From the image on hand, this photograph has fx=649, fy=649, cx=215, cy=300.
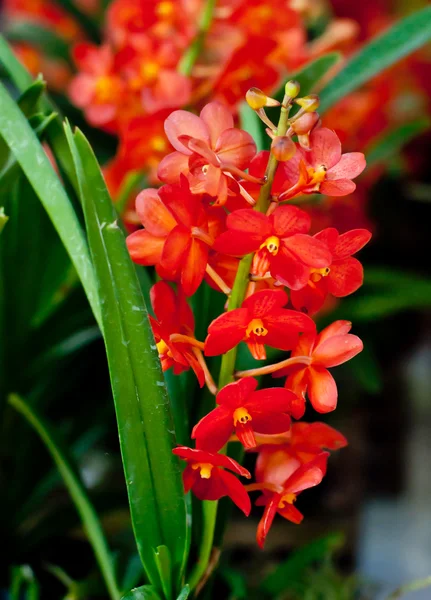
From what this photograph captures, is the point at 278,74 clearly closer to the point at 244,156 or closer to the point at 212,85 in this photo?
the point at 212,85

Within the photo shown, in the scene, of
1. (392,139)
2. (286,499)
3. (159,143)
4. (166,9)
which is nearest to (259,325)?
(286,499)

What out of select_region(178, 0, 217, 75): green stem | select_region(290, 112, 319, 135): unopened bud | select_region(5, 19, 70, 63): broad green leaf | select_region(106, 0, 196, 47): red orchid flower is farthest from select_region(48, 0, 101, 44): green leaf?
select_region(290, 112, 319, 135): unopened bud

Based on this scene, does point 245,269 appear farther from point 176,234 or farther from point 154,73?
point 154,73

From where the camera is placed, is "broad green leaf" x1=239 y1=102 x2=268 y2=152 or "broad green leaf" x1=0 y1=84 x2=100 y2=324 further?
"broad green leaf" x1=239 y1=102 x2=268 y2=152

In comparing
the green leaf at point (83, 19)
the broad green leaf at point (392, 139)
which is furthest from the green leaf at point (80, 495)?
the green leaf at point (83, 19)

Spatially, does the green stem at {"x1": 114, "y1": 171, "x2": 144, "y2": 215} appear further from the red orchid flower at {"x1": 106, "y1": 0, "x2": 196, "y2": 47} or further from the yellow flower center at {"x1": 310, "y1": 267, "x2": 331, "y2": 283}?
the yellow flower center at {"x1": 310, "y1": 267, "x2": 331, "y2": 283}

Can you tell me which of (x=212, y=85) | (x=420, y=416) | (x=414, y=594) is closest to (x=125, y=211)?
(x=212, y=85)
